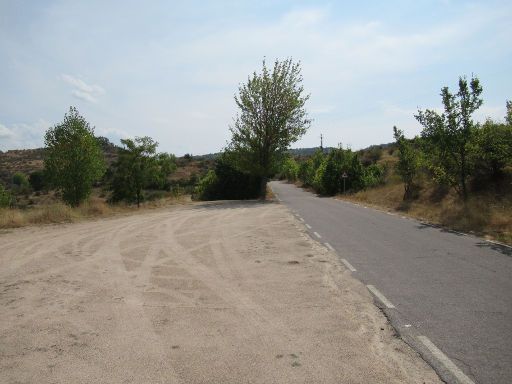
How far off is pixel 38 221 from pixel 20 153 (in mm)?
97415

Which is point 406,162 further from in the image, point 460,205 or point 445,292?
point 445,292

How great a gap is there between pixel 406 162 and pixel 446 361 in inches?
1027

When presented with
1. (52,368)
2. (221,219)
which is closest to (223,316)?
(52,368)

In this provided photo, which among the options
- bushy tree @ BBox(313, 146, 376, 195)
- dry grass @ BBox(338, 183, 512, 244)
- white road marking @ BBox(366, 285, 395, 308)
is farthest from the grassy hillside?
bushy tree @ BBox(313, 146, 376, 195)

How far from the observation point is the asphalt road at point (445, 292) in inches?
183

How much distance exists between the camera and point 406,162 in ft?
95.5

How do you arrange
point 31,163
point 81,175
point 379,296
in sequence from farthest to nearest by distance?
point 31,163, point 81,175, point 379,296

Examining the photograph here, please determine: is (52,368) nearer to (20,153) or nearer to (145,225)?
(145,225)

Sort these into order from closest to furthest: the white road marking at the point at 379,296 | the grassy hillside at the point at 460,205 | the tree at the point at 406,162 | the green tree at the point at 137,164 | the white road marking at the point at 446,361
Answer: the white road marking at the point at 446,361
the white road marking at the point at 379,296
the grassy hillside at the point at 460,205
the tree at the point at 406,162
the green tree at the point at 137,164

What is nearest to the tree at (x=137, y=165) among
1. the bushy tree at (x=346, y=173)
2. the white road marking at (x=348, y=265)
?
the bushy tree at (x=346, y=173)

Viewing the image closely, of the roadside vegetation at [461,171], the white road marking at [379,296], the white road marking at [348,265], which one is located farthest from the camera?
the roadside vegetation at [461,171]

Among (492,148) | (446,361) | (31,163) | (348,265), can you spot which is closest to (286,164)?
(492,148)

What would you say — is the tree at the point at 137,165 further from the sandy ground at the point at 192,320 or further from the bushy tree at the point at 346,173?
the sandy ground at the point at 192,320

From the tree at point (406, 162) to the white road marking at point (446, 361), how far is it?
993 inches
